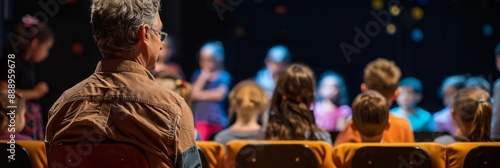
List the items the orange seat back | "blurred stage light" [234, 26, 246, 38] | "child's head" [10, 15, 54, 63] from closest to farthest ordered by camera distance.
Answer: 1. the orange seat back
2. "child's head" [10, 15, 54, 63]
3. "blurred stage light" [234, 26, 246, 38]

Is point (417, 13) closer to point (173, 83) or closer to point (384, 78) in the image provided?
point (384, 78)

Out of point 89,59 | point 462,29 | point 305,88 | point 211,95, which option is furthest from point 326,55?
point 305,88

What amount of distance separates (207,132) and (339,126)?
132 cm

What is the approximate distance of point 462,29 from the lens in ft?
31.0

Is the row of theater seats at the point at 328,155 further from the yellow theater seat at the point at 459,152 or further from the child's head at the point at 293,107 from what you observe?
the child's head at the point at 293,107

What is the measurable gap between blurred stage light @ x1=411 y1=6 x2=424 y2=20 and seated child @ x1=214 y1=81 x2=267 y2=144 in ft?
15.5

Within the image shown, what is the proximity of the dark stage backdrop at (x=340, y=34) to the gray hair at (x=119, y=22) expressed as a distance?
7.11 metres

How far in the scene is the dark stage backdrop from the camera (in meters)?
9.38

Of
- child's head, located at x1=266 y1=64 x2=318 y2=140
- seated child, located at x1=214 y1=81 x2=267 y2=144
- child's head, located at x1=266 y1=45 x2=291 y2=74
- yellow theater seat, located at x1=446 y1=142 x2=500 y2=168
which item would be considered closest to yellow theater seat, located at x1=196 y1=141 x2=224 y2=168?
child's head, located at x1=266 y1=64 x2=318 y2=140

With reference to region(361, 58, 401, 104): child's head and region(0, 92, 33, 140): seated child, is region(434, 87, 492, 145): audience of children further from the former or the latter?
region(0, 92, 33, 140): seated child

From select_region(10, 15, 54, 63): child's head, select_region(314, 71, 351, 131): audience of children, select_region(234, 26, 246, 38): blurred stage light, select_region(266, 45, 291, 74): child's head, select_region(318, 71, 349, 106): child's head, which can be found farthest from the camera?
select_region(234, 26, 246, 38): blurred stage light

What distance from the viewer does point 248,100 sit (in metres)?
5.21

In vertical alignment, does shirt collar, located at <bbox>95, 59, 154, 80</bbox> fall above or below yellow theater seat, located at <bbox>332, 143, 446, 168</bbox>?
above

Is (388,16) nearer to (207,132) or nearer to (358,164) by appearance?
(207,132)
